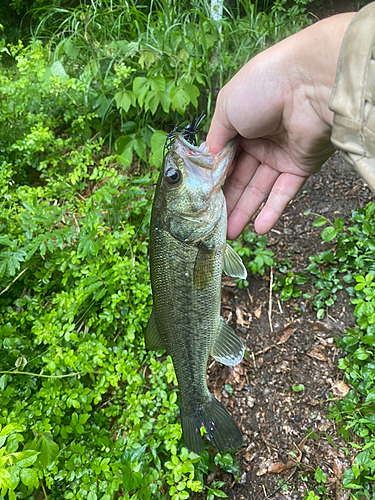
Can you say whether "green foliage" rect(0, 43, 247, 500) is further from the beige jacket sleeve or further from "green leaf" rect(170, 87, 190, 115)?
the beige jacket sleeve

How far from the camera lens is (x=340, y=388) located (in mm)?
2520

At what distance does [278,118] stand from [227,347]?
1247mm

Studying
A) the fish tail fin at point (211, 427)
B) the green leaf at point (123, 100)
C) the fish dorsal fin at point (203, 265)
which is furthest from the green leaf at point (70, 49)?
the fish tail fin at point (211, 427)

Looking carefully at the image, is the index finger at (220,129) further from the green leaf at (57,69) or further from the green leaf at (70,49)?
the green leaf at (70,49)

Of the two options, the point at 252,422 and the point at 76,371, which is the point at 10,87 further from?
the point at 252,422

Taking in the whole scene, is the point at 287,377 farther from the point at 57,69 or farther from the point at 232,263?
the point at 57,69

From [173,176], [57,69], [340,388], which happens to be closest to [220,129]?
[173,176]

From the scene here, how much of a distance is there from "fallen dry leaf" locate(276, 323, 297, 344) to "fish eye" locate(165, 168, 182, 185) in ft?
6.19

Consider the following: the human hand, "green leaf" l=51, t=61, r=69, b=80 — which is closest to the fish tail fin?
the human hand

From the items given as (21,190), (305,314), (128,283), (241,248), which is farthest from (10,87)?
(305,314)

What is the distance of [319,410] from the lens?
8.17ft

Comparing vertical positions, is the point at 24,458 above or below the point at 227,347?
below

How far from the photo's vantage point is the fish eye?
5.13ft

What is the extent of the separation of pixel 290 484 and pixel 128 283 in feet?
6.20
